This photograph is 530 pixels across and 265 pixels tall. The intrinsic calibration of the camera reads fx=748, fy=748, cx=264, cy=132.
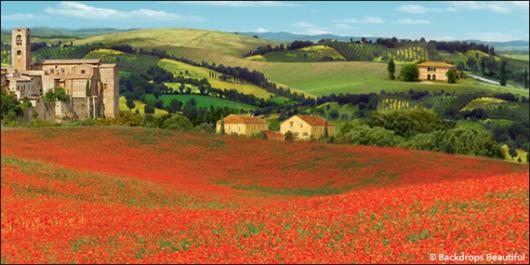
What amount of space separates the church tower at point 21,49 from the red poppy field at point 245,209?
66.6m

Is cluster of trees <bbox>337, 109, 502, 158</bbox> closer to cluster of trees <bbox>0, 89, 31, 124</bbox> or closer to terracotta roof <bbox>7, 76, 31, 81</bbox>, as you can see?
cluster of trees <bbox>0, 89, 31, 124</bbox>

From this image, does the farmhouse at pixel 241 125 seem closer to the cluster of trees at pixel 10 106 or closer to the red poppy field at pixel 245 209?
the cluster of trees at pixel 10 106

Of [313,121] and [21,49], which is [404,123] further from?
[21,49]

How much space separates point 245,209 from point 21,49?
94.9m

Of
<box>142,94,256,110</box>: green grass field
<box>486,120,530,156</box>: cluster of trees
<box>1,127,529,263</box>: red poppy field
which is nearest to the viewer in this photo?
<box>1,127,529,263</box>: red poppy field

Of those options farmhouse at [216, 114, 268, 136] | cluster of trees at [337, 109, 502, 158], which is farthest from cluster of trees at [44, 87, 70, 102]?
cluster of trees at [337, 109, 502, 158]

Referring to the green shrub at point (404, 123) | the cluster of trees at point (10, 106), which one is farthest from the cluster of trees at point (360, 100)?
the cluster of trees at point (10, 106)

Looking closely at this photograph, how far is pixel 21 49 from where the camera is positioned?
11456 cm

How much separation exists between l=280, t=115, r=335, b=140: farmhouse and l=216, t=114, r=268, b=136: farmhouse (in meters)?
7.04

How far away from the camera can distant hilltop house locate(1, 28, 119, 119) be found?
96.6 metres

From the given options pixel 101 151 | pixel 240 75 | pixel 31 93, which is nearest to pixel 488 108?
pixel 240 75

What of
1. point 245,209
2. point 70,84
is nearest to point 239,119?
point 70,84

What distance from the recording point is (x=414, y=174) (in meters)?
48.1

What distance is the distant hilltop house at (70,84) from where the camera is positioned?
96.6 m
